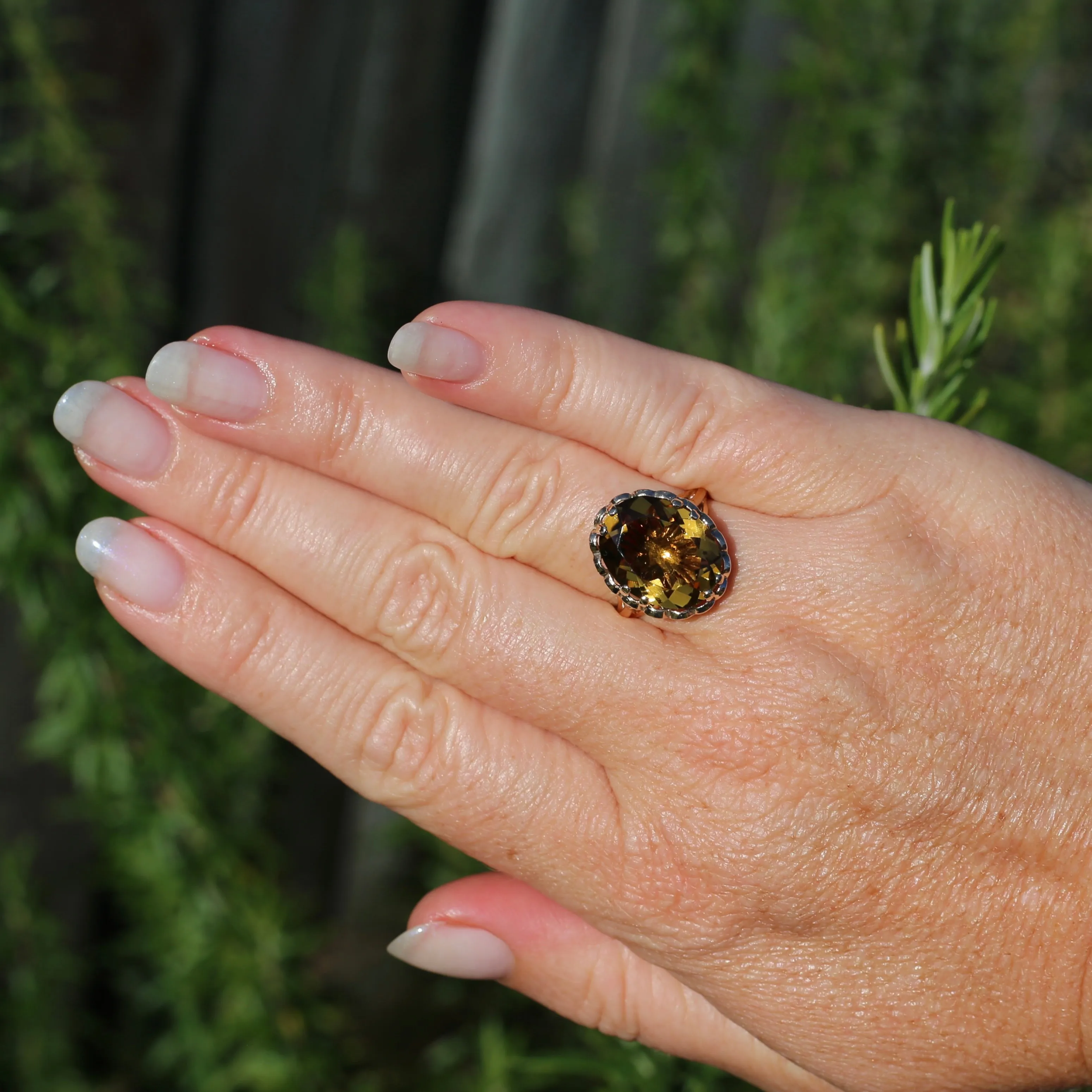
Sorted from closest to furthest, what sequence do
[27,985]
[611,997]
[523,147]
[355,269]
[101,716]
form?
1. [611,997]
2. [101,716]
3. [27,985]
4. [355,269]
5. [523,147]

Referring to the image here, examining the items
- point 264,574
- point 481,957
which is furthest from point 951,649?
point 264,574

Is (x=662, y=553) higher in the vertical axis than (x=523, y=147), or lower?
lower

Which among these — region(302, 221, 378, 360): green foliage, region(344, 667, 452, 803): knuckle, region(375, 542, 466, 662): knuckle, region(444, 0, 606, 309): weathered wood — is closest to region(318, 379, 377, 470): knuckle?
region(375, 542, 466, 662): knuckle

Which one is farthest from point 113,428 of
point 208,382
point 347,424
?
point 347,424

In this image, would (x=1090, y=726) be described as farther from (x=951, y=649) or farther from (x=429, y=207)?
(x=429, y=207)

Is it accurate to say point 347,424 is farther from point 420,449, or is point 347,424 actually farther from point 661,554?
point 661,554

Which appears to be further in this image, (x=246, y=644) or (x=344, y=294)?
(x=344, y=294)

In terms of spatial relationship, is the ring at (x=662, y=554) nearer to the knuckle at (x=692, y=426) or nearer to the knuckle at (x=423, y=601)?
the knuckle at (x=692, y=426)
